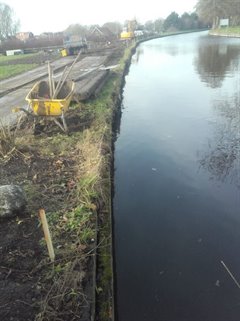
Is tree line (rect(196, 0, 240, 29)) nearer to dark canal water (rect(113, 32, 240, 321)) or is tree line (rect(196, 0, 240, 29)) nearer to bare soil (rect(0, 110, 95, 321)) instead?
dark canal water (rect(113, 32, 240, 321))

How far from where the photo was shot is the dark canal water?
5.51m

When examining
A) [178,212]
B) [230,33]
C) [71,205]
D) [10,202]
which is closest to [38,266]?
[10,202]

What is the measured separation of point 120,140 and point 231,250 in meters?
6.77

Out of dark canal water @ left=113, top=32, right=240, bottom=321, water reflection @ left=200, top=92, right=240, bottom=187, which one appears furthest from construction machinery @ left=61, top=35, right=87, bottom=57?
water reflection @ left=200, top=92, right=240, bottom=187

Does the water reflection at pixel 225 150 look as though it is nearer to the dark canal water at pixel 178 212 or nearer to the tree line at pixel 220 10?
the dark canal water at pixel 178 212

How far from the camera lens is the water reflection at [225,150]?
9156 millimetres

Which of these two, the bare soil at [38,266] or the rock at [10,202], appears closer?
the bare soil at [38,266]

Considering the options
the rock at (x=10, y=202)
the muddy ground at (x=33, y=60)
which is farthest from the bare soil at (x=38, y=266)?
the muddy ground at (x=33, y=60)

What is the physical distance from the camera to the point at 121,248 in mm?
6758

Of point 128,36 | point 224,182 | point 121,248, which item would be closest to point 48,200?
A: point 121,248

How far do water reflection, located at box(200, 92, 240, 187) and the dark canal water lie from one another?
3 cm

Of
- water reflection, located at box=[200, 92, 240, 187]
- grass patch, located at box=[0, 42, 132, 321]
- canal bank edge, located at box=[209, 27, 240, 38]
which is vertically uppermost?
grass patch, located at box=[0, 42, 132, 321]

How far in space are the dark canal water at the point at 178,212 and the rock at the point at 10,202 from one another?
1979mm

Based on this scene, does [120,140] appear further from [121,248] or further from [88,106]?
[121,248]
